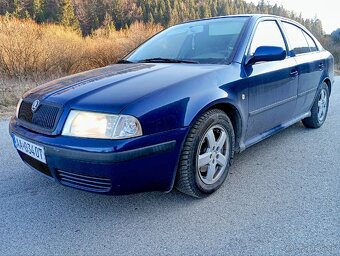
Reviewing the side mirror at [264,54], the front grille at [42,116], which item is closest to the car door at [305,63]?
the side mirror at [264,54]

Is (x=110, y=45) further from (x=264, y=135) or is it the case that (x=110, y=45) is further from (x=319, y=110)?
(x=264, y=135)

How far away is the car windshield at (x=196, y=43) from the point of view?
2908 mm

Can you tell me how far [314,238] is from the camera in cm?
201

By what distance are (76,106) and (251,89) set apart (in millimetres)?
1559

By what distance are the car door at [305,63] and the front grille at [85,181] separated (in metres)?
2.61

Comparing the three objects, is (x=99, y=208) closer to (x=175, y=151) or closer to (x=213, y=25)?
(x=175, y=151)

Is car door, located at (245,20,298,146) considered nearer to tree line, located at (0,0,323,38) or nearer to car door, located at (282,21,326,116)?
car door, located at (282,21,326,116)

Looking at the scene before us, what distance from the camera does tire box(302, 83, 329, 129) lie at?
4.32m

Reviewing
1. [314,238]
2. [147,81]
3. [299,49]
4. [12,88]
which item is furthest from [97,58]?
[314,238]

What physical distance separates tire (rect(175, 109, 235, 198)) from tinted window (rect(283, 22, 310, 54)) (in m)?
1.73

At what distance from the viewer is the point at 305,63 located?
12.2 feet

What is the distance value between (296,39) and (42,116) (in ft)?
10.3

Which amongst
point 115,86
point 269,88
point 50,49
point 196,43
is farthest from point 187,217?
point 50,49

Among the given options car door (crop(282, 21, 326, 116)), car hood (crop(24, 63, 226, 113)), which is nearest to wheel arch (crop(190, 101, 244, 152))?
car hood (crop(24, 63, 226, 113))
